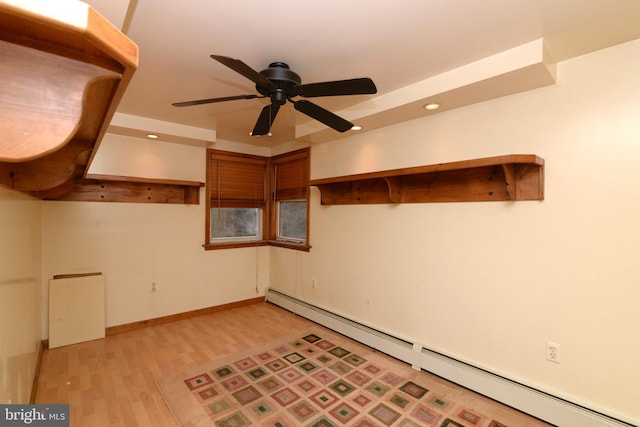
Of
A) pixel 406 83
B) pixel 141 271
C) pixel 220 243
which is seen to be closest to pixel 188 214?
pixel 220 243

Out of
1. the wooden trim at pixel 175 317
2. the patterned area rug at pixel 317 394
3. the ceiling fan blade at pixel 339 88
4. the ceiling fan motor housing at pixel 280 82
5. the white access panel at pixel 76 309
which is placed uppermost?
the ceiling fan motor housing at pixel 280 82

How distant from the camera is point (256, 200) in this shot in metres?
4.76

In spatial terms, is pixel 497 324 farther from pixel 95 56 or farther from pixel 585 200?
pixel 95 56

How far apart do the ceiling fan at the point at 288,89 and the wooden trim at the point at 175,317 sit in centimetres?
288

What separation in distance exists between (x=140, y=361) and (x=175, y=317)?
3.55 ft

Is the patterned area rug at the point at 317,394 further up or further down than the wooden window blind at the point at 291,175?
further down

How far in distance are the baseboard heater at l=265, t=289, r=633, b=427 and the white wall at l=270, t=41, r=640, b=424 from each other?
64 mm

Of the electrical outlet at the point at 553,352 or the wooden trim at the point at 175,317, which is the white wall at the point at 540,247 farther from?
the wooden trim at the point at 175,317

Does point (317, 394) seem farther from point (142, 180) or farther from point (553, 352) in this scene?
point (142, 180)

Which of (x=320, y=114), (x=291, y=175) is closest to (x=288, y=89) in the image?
(x=320, y=114)

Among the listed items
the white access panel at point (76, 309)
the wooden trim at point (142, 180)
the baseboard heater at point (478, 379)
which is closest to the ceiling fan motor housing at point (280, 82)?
the wooden trim at point (142, 180)

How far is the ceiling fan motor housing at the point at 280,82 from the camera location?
6.44 feet

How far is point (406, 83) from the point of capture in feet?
8.05

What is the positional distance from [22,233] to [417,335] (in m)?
3.11
